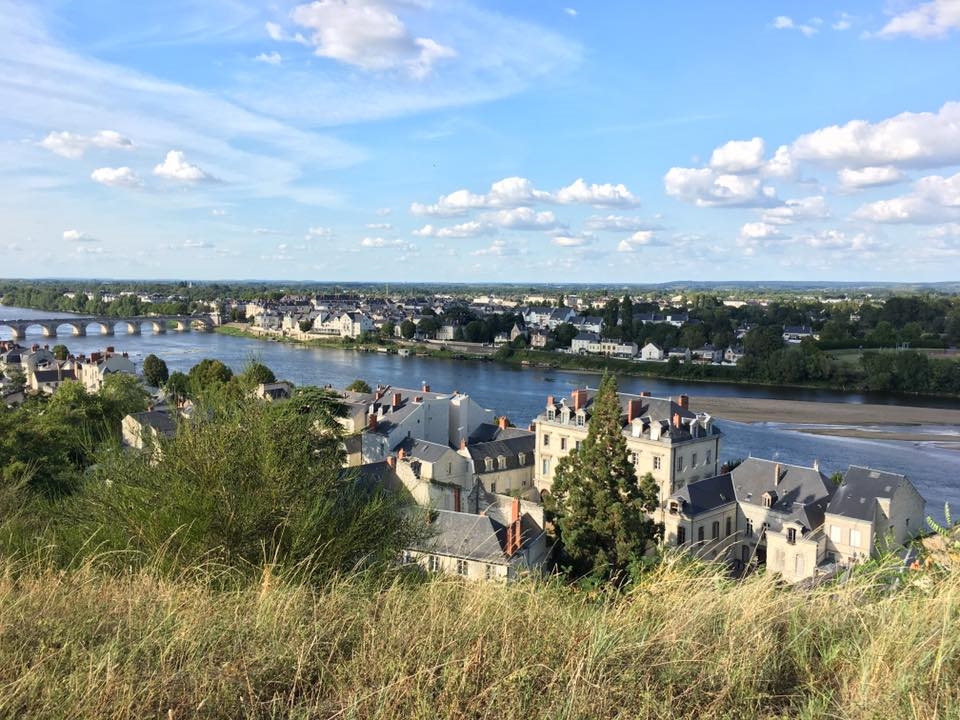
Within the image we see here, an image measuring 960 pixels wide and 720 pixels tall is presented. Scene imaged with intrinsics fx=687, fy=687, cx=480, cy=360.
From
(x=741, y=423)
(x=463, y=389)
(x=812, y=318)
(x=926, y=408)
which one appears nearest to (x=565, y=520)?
(x=741, y=423)

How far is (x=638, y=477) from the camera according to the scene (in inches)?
713

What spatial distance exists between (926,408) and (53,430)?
44.9m

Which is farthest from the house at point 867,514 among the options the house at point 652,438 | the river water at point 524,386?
the river water at point 524,386

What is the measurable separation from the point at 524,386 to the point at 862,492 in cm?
3191

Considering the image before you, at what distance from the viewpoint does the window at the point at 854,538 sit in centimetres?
1537

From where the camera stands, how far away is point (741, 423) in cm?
3572

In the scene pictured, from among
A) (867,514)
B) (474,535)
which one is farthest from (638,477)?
(474,535)

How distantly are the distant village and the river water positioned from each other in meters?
4.65

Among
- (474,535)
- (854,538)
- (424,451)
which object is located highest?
(474,535)

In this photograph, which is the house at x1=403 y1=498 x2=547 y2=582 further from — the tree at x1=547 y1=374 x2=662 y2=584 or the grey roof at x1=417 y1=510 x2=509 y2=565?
the tree at x1=547 y1=374 x2=662 y2=584

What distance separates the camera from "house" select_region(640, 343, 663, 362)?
61594 mm

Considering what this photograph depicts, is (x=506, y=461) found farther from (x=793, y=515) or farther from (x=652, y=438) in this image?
(x=793, y=515)

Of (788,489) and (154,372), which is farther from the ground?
(154,372)

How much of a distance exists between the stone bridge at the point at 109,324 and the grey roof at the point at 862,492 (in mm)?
77789
